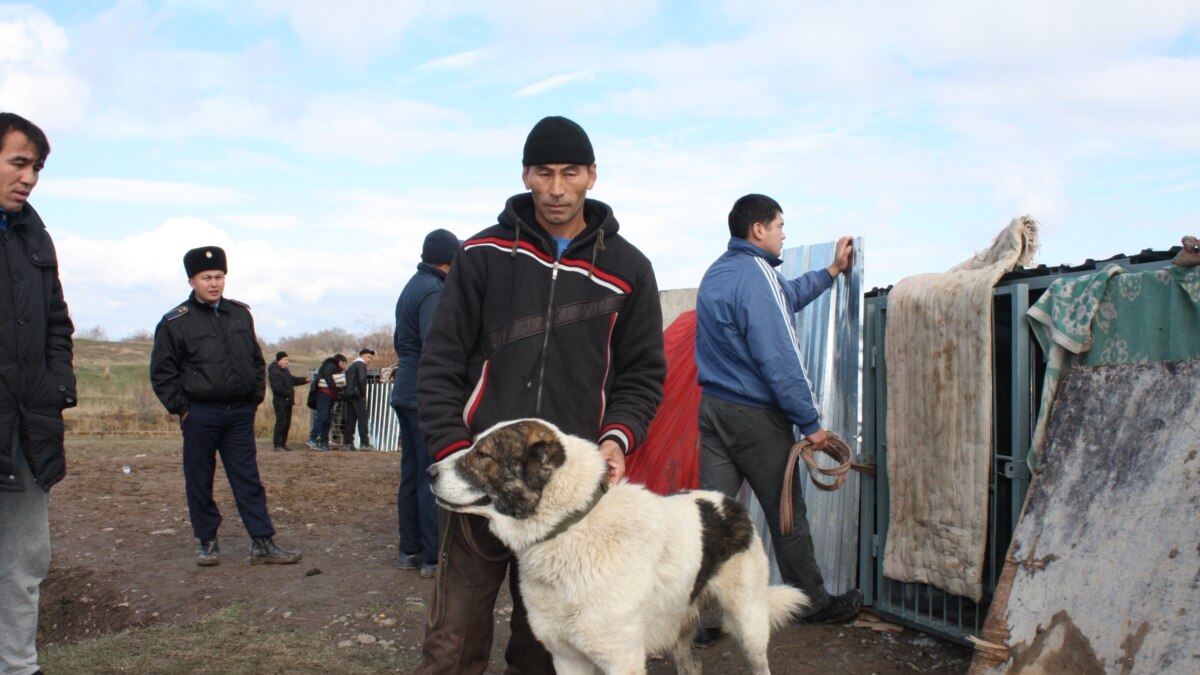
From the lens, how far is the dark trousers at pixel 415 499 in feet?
23.1

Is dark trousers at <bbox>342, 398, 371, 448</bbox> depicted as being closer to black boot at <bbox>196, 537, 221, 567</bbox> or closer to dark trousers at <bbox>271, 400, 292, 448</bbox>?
dark trousers at <bbox>271, 400, 292, 448</bbox>

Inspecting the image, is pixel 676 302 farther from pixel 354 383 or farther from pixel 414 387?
pixel 354 383

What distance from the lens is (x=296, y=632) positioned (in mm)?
5930

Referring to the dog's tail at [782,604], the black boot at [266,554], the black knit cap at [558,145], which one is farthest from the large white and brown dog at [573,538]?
the black boot at [266,554]

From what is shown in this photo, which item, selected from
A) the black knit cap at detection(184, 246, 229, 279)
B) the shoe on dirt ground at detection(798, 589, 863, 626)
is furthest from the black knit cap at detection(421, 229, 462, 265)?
the shoe on dirt ground at detection(798, 589, 863, 626)

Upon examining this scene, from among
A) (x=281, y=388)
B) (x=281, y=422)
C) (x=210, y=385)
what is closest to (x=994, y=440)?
(x=210, y=385)

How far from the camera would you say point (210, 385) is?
7.14 meters

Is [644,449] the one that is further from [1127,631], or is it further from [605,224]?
[1127,631]

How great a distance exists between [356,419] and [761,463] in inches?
706

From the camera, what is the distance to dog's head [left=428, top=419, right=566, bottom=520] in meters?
3.24

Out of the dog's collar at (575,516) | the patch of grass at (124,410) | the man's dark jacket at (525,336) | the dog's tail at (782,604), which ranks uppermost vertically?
the man's dark jacket at (525,336)

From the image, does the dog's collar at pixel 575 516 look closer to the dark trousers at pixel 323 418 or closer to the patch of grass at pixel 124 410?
the patch of grass at pixel 124 410

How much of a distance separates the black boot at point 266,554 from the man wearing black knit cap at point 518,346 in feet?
15.1

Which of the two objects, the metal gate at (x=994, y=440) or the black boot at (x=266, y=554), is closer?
the metal gate at (x=994, y=440)
